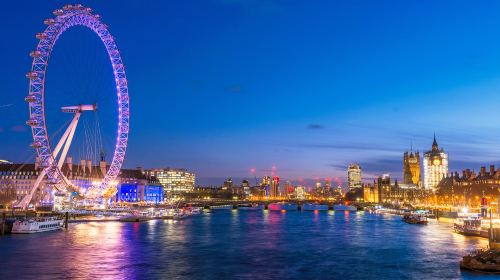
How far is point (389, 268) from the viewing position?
1927 inches

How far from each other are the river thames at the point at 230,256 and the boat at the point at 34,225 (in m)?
2.50

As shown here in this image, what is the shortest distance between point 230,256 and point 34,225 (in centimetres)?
3676

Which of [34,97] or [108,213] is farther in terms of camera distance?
[108,213]

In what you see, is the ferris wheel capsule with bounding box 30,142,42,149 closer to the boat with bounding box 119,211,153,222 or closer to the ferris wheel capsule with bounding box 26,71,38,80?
the ferris wheel capsule with bounding box 26,71,38,80

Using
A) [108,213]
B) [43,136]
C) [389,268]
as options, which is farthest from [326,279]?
[108,213]

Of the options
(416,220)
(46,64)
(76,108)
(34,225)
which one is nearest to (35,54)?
(46,64)

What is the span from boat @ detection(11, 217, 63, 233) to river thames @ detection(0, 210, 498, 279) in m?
2.50

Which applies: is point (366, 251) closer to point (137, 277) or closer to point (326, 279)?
point (326, 279)

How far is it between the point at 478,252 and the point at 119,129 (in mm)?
55432

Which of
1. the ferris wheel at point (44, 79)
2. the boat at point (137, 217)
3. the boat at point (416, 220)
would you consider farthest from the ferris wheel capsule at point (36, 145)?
the boat at point (416, 220)

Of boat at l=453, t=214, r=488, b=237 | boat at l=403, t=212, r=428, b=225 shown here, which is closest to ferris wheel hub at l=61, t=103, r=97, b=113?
boat at l=453, t=214, r=488, b=237

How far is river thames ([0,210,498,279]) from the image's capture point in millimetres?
44375

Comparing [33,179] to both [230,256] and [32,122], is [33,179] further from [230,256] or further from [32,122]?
[230,256]

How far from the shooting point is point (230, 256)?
184 feet
